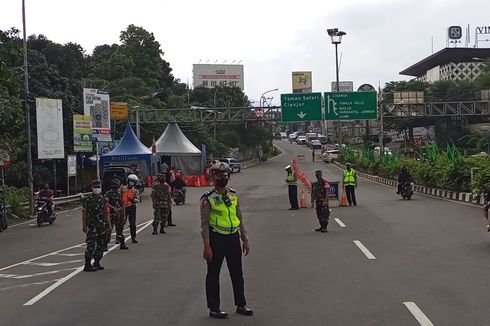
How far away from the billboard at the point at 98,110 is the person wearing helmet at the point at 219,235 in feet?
85.9

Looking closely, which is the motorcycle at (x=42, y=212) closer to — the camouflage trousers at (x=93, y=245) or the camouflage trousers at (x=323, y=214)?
the camouflage trousers at (x=323, y=214)

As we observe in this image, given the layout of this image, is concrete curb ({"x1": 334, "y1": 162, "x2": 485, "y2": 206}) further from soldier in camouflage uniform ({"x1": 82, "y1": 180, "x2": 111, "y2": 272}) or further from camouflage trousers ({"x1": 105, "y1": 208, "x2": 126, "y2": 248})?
soldier in camouflage uniform ({"x1": 82, "y1": 180, "x2": 111, "y2": 272})

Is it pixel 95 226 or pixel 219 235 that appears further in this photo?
pixel 95 226

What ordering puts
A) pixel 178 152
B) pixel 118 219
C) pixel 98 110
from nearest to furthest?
pixel 118 219 → pixel 98 110 → pixel 178 152

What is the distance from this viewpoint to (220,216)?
22.8 ft

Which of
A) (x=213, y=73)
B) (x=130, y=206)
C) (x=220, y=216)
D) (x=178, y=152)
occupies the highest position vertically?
(x=213, y=73)

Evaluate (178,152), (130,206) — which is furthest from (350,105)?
(130,206)

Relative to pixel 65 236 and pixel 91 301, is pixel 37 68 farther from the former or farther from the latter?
pixel 91 301

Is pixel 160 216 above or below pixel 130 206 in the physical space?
below

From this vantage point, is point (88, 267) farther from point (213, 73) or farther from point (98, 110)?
point (213, 73)

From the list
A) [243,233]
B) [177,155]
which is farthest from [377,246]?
[177,155]

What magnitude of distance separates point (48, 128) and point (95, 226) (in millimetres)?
16749

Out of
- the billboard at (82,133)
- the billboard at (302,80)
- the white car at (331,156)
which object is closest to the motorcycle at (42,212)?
the billboard at (82,133)

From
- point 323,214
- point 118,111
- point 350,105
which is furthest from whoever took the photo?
point 350,105
